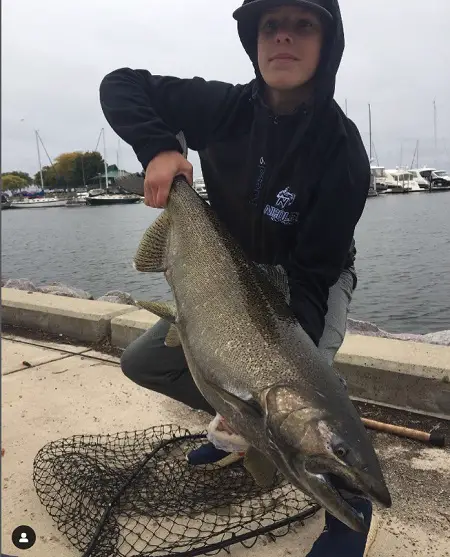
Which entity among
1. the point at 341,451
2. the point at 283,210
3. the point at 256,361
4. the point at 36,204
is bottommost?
the point at 36,204

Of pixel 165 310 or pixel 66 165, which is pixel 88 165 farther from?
pixel 165 310

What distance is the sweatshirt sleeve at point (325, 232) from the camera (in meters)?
3.10

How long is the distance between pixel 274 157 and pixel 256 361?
149 centimetres

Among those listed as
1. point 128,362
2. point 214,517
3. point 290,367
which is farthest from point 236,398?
point 128,362

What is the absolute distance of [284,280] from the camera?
2936 mm

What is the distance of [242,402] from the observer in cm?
229

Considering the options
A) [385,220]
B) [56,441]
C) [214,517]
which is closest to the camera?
[214,517]

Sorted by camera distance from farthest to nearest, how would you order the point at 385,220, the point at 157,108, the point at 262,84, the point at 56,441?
the point at 385,220, the point at 56,441, the point at 157,108, the point at 262,84

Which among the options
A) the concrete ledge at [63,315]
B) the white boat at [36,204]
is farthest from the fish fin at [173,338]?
the white boat at [36,204]

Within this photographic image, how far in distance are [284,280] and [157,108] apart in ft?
5.23

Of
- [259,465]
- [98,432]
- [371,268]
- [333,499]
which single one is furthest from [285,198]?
[371,268]

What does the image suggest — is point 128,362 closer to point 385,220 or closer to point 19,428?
point 19,428

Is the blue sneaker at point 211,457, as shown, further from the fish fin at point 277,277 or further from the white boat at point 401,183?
the white boat at point 401,183

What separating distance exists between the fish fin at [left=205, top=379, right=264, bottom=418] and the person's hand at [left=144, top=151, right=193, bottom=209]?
48.8 inches
